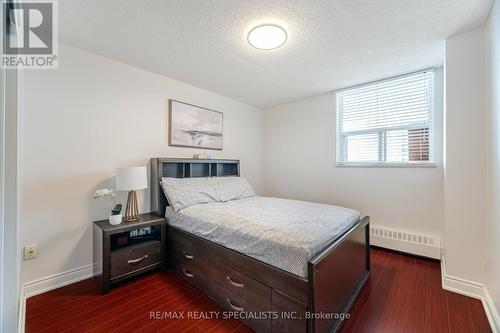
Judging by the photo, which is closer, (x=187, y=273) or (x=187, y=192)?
(x=187, y=273)

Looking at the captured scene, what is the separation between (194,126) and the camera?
3.22 metres

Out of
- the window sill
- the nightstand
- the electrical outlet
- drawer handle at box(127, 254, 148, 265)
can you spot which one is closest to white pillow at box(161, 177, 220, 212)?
the nightstand

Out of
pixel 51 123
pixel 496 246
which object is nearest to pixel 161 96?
pixel 51 123

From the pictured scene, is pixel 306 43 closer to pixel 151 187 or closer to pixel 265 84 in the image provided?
pixel 265 84

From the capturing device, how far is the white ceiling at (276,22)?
5.31 ft

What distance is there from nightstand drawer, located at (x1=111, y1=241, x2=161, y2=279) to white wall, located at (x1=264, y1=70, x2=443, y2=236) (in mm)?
2549

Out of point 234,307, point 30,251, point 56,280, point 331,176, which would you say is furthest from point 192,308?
point 331,176

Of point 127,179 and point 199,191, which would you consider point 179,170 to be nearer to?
point 199,191

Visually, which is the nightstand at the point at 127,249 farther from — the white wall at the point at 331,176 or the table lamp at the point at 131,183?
the white wall at the point at 331,176

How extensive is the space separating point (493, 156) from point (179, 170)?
3.26 m

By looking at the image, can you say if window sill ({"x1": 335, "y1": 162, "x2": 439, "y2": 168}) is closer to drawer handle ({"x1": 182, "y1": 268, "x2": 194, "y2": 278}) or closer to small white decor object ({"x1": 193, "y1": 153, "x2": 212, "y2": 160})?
small white decor object ({"x1": 193, "y1": 153, "x2": 212, "y2": 160})

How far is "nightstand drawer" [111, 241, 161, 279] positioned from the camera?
201 centimetres

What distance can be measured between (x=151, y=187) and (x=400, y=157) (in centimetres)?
344

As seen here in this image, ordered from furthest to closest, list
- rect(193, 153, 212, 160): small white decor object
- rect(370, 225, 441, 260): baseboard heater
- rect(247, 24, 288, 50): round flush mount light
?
rect(193, 153, 212, 160): small white decor object < rect(370, 225, 441, 260): baseboard heater < rect(247, 24, 288, 50): round flush mount light
